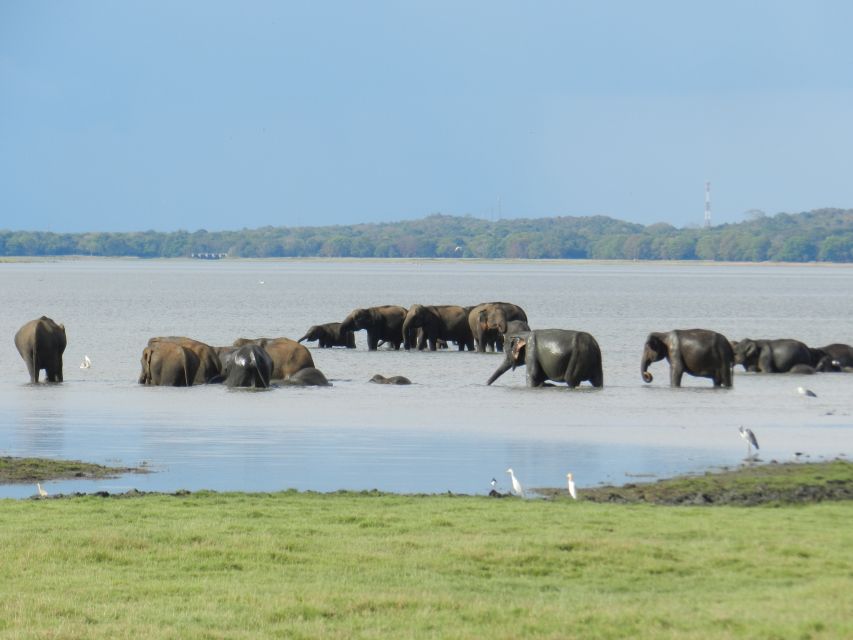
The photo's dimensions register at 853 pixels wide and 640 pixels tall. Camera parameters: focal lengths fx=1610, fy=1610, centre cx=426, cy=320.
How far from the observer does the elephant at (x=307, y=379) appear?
33.0m

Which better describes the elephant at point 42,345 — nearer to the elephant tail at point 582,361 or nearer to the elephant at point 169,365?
the elephant at point 169,365

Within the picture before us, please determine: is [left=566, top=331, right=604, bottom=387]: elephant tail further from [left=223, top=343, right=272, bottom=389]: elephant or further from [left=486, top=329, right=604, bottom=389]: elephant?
[left=223, top=343, right=272, bottom=389]: elephant

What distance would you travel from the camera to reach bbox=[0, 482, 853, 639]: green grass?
34.2 ft

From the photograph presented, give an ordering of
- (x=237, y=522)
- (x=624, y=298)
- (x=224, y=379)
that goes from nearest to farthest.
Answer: (x=237, y=522), (x=224, y=379), (x=624, y=298)

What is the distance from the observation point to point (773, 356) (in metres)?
38.4

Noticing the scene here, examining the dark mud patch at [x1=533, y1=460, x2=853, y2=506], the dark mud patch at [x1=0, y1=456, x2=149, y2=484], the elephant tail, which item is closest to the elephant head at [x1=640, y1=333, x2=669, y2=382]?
the elephant tail

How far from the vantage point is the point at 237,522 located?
47.8 ft

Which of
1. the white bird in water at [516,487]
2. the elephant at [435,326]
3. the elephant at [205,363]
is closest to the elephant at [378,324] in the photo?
the elephant at [435,326]

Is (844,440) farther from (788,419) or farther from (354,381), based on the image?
(354,381)

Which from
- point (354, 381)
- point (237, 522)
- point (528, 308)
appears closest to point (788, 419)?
point (354, 381)

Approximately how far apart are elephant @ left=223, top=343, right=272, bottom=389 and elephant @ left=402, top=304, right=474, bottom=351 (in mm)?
18302

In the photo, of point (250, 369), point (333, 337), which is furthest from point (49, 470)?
point (333, 337)

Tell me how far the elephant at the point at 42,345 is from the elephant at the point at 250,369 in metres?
4.23

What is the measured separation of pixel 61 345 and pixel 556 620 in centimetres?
2585
